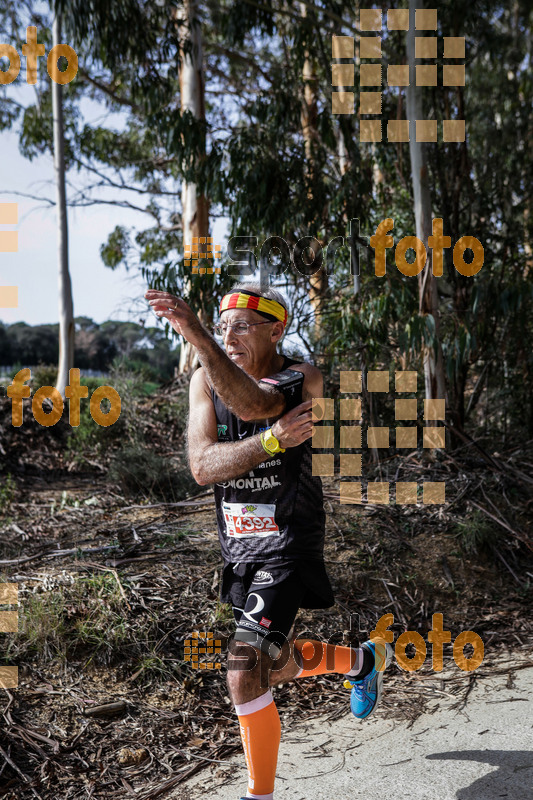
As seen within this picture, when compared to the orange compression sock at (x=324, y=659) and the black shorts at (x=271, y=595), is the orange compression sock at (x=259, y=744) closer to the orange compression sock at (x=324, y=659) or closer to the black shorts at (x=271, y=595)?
the black shorts at (x=271, y=595)

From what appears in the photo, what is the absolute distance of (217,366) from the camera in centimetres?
216

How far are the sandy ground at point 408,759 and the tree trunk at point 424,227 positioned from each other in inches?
134

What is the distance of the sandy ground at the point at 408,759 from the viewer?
2.74m

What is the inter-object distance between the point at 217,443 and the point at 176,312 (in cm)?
68

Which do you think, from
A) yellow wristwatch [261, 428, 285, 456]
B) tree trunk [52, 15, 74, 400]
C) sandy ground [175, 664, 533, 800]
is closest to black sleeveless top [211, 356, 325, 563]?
yellow wristwatch [261, 428, 285, 456]

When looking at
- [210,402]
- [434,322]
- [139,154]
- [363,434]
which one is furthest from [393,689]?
[139,154]

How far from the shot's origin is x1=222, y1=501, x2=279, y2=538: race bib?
9.02 ft

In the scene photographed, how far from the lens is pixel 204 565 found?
4.55 meters

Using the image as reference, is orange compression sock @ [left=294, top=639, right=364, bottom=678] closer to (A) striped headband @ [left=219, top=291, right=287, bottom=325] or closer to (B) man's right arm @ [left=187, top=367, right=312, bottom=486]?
(B) man's right arm @ [left=187, top=367, right=312, bottom=486]

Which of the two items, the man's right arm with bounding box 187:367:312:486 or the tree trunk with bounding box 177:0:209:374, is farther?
the tree trunk with bounding box 177:0:209:374

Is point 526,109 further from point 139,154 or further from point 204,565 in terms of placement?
point 139,154

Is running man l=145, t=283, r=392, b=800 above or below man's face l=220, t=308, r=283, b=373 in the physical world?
below

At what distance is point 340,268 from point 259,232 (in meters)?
1.06

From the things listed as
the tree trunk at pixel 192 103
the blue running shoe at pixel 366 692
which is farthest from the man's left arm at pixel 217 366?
the tree trunk at pixel 192 103
